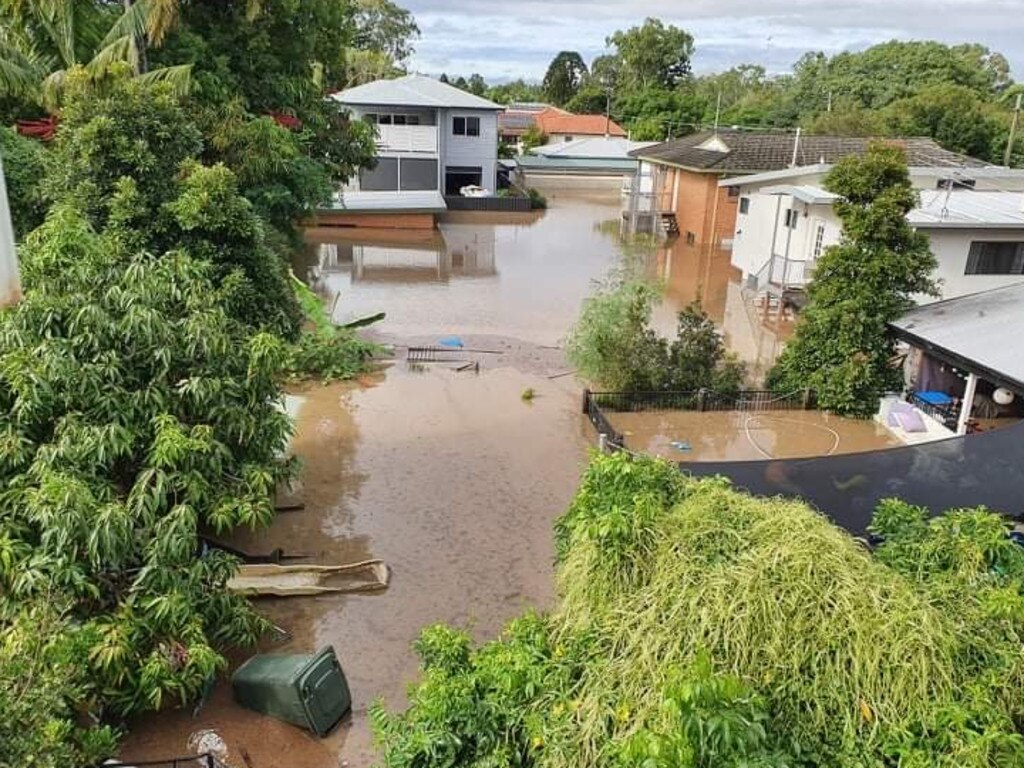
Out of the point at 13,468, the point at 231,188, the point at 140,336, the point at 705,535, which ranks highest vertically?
the point at 231,188

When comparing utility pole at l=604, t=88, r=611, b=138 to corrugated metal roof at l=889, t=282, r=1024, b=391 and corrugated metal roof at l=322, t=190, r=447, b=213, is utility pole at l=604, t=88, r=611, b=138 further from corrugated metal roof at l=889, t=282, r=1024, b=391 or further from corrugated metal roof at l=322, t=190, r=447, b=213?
corrugated metal roof at l=889, t=282, r=1024, b=391

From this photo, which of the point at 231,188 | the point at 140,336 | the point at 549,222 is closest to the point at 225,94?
the point at 231,188

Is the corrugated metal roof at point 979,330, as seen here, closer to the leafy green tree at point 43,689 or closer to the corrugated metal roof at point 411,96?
the leafy green tree at point 43,689

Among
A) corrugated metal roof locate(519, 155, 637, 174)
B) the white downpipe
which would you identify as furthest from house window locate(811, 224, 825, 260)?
corrugated metal roof locate(519, 155, 637, 174)

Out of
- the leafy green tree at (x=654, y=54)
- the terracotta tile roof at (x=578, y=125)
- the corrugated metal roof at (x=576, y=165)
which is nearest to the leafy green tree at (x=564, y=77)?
the leafy green tree at (x=654, y=54)

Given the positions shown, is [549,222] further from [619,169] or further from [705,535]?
[705,535]
